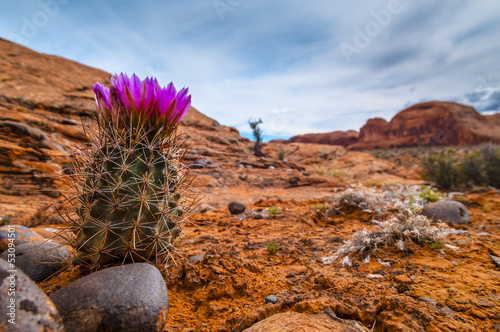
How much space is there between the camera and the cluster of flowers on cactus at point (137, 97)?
1.68 metres

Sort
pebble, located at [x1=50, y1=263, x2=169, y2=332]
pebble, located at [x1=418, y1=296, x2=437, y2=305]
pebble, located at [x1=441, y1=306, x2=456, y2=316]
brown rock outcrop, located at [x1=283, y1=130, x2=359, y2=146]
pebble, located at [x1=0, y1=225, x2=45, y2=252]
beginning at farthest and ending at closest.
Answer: brown rock outcrop, located at [x1=283, y1=130, x2=359, y2=146]
pebble, located at [x1=0, y1=225, x2=45, y2=252]
pebble, located at [x1=418, y1=296, x2=437, y2=305]
pebble, located at [x1=441, y1=306, x2=456, y2=316]
pebble, located at [x1=50, y1=263, x2=169, y2=332]

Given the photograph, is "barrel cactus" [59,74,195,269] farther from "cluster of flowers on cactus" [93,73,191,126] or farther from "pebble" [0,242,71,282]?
"pebble" [0,242,71,282]

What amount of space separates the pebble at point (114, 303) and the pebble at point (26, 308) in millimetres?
280

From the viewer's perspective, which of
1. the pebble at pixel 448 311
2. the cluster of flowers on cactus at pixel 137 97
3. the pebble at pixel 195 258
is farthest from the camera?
the pebble at pixel 195 258

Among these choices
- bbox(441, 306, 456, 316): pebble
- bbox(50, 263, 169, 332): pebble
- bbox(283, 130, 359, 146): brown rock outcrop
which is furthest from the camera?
bbox(283, 130, 359, 146): brown rock outcrop

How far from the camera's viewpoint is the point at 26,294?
35.0 inches

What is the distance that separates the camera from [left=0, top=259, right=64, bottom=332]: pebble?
31.4 inches

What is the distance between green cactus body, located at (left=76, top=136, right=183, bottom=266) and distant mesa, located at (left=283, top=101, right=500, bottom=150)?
229ft

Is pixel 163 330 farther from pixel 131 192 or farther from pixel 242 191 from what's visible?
pixel 242 191

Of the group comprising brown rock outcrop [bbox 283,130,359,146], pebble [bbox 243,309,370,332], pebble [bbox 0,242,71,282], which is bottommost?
pebble [bbox 243,309,370,332]

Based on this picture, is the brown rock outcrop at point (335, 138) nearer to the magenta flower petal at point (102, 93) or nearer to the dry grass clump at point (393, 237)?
the dry grass clump at point (393, 237)

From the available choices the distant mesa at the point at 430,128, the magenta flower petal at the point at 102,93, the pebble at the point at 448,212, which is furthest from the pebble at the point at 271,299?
the distant mesa at the point at 430,128

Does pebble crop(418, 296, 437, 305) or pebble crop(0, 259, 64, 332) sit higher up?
pebble crop(0, 259, 64, 332)

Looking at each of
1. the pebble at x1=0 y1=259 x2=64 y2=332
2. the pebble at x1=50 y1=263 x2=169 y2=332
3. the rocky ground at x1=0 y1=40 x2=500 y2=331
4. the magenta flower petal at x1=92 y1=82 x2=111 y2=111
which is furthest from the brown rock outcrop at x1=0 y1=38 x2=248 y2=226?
the pebble at x1=0 y1=259 x2=64 y2=332
